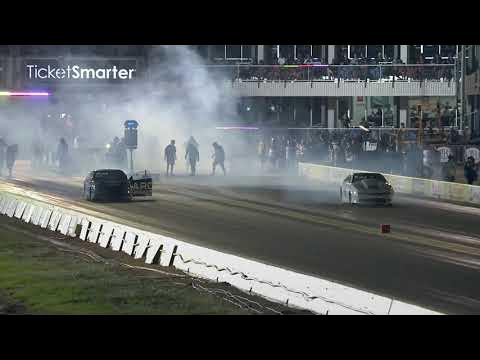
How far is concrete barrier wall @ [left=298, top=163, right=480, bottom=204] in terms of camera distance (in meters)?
41.8

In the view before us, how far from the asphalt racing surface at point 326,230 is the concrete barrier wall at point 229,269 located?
2040 millimetres

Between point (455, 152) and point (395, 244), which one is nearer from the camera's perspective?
point (395, 244)

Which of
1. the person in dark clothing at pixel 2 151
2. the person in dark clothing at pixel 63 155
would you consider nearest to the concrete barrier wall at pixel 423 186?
the person in dark clothing at pixel 63 155

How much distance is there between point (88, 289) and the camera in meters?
22.5

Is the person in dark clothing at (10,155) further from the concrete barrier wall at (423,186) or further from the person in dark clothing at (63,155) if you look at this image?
the concrete barrier wall at (423,186)

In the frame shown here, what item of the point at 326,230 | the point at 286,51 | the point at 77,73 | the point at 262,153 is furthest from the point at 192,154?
the point at 286,51

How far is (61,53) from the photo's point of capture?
5797cm

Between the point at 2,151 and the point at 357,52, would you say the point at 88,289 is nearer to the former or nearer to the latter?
the point at 2,151

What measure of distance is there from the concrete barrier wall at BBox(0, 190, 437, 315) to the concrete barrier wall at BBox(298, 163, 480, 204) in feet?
50.9
